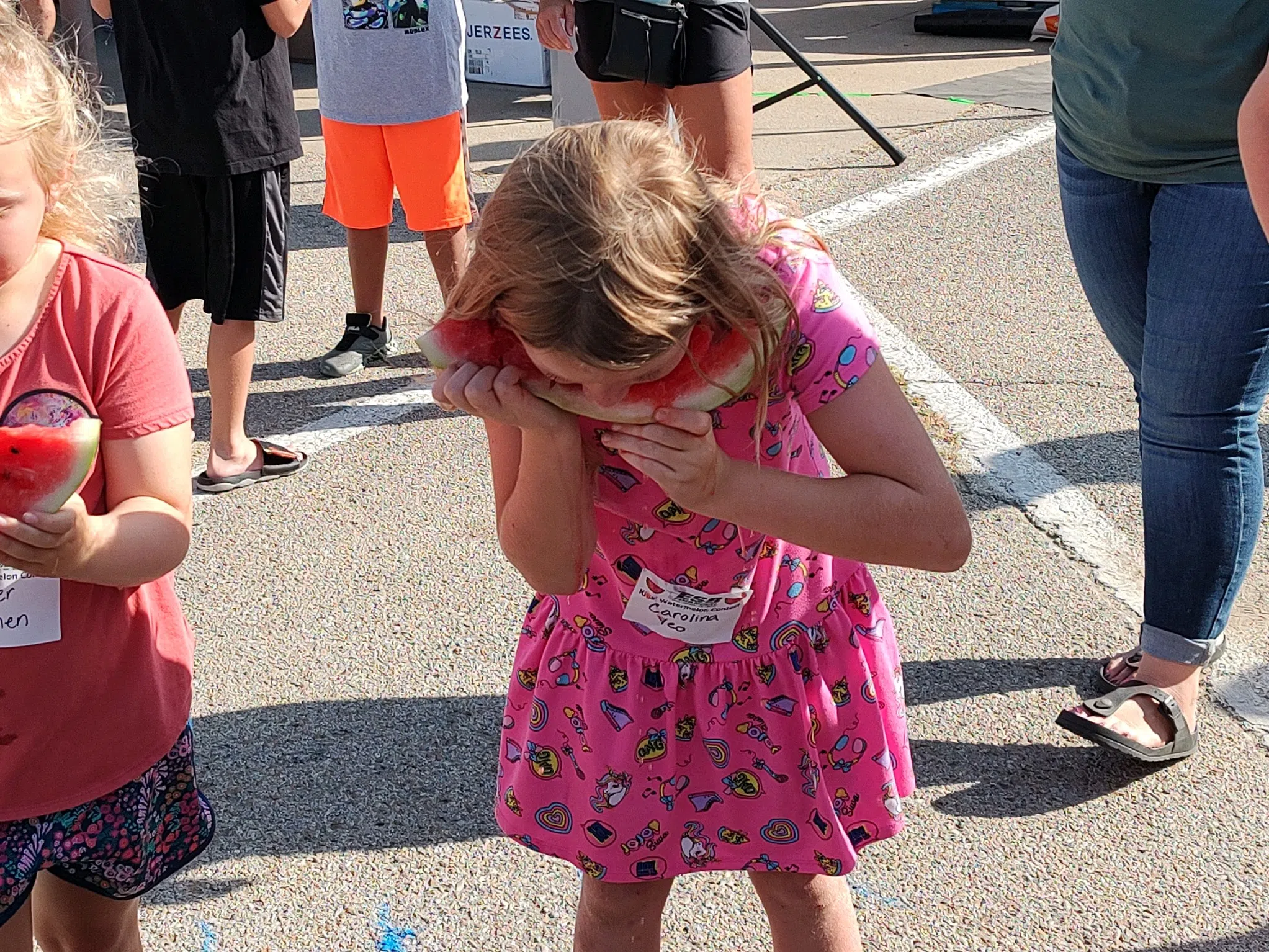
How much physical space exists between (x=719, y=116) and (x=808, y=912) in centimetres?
310

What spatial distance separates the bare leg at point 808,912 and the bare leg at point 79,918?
3.15 feet

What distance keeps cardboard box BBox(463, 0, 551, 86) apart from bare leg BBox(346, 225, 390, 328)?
4868 mm

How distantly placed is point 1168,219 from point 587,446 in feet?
4.92

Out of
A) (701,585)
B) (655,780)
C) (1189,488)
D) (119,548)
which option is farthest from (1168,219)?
(119,548)

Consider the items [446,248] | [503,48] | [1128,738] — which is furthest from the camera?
[503,48]

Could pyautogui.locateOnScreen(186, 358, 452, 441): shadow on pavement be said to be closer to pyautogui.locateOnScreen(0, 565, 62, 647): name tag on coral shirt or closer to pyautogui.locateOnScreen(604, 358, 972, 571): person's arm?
→ pyautogui.locateOnScreen(0, 565, 62, 647): name tag on coral shirt

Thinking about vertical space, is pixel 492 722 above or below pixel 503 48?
below

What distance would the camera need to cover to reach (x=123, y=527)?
1753 millimetres

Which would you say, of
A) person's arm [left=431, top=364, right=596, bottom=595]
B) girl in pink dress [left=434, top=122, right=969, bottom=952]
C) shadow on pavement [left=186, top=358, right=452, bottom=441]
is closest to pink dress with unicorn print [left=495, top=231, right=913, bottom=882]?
girl in pink dress [left=434, top=122, right=969, bottom=952]

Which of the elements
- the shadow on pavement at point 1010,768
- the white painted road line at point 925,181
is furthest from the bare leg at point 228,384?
the white painted road line at point 925,181

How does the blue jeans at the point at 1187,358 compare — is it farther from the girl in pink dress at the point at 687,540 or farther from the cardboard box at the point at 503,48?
the cardboard box at the point at 503,48

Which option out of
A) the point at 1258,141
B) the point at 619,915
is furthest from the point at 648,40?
the point at 619,915

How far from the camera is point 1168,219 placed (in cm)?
270

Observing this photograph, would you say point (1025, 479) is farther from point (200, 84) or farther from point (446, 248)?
point (200, 84)
